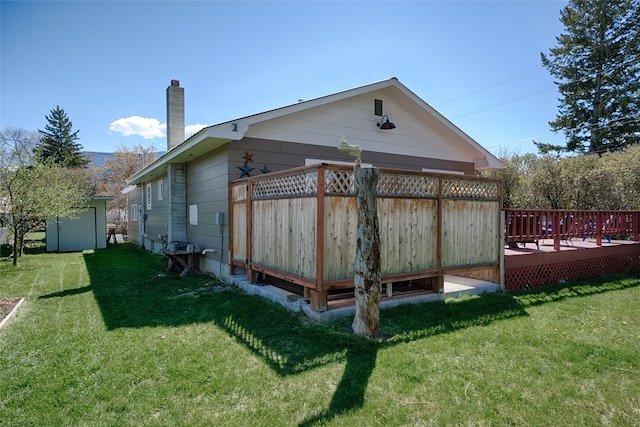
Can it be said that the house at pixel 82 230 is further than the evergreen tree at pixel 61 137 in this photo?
No

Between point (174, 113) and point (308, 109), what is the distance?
5.52 meters

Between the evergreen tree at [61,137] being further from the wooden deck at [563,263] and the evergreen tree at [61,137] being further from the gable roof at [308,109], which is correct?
the wooden deck at [563,263]

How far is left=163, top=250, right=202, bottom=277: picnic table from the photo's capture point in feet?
26.6

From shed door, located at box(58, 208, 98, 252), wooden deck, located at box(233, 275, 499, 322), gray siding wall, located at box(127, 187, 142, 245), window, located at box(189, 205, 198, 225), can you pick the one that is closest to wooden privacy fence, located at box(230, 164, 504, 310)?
wooden deck, located at box(233, 275, 499, 322)

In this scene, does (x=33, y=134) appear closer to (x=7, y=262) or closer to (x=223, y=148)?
(x=7, y=262)

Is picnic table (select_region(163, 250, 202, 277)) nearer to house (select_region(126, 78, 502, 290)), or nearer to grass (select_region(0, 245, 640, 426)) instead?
house (select_region(126, 78, 502, 290))

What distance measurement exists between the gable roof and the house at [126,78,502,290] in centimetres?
2

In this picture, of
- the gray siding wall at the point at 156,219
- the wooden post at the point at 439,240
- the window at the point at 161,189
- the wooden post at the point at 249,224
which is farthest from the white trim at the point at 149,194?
the wooden post at the point at 439,240

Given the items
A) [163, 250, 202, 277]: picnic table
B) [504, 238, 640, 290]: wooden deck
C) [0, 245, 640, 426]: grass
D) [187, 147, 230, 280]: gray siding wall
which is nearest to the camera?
[0, 245, 640, 426]: grass

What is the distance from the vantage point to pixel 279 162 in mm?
7324

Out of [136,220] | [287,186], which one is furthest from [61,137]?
[287,186]

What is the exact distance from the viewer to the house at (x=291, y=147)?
A: 703 centimetres

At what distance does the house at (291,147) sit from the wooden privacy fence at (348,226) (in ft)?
2.79

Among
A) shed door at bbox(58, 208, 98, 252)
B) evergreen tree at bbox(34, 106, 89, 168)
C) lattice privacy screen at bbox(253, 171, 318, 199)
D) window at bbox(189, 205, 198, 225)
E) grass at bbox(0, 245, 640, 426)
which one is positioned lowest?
grass at bbox(0, 245, 640, 426)
